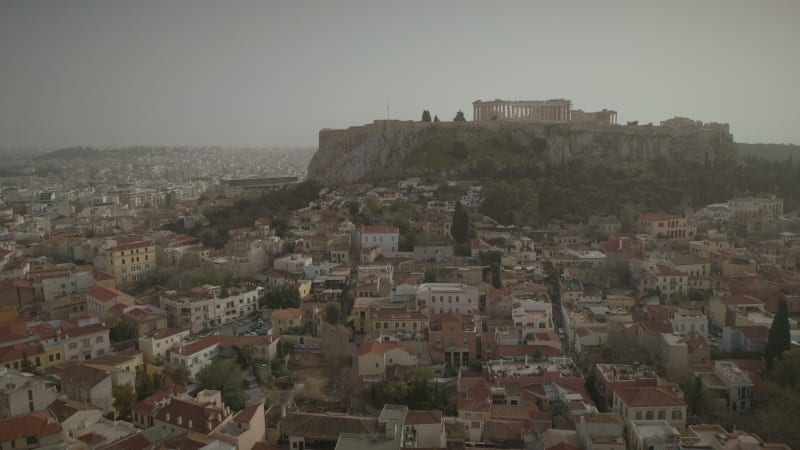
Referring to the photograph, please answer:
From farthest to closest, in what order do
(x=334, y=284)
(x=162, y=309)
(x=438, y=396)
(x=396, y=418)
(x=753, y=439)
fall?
(x=334, y=284) → (x=162, y=309) → (x=438, y=396) → (x=396, y=418) → (x=753, y=439)

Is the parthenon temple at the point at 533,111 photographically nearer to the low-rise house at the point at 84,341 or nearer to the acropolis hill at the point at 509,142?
A: the acropolis hill at the point at 509,142

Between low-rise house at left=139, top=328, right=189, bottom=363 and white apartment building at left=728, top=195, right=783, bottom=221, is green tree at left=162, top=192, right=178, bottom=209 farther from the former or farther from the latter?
white apartment building at left=728, top=195, right=783, bottom=221

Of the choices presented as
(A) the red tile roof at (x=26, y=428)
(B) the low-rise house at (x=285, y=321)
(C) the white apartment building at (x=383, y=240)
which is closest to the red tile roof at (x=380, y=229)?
(C) the white apartment building at (x=383, y=240)

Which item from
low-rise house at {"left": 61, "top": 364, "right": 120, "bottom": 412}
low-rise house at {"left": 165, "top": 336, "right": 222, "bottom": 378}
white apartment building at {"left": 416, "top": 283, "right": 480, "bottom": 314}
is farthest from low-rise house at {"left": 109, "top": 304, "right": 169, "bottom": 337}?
white apartment building at {"left": 416, "top": 283, "right": 480, "bottom": 314}

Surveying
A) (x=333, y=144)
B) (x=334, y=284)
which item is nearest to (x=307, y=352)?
(x=334, y=284)

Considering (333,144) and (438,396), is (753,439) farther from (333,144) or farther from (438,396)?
(333,144)

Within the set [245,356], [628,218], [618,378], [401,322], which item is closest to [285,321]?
[245,356]
